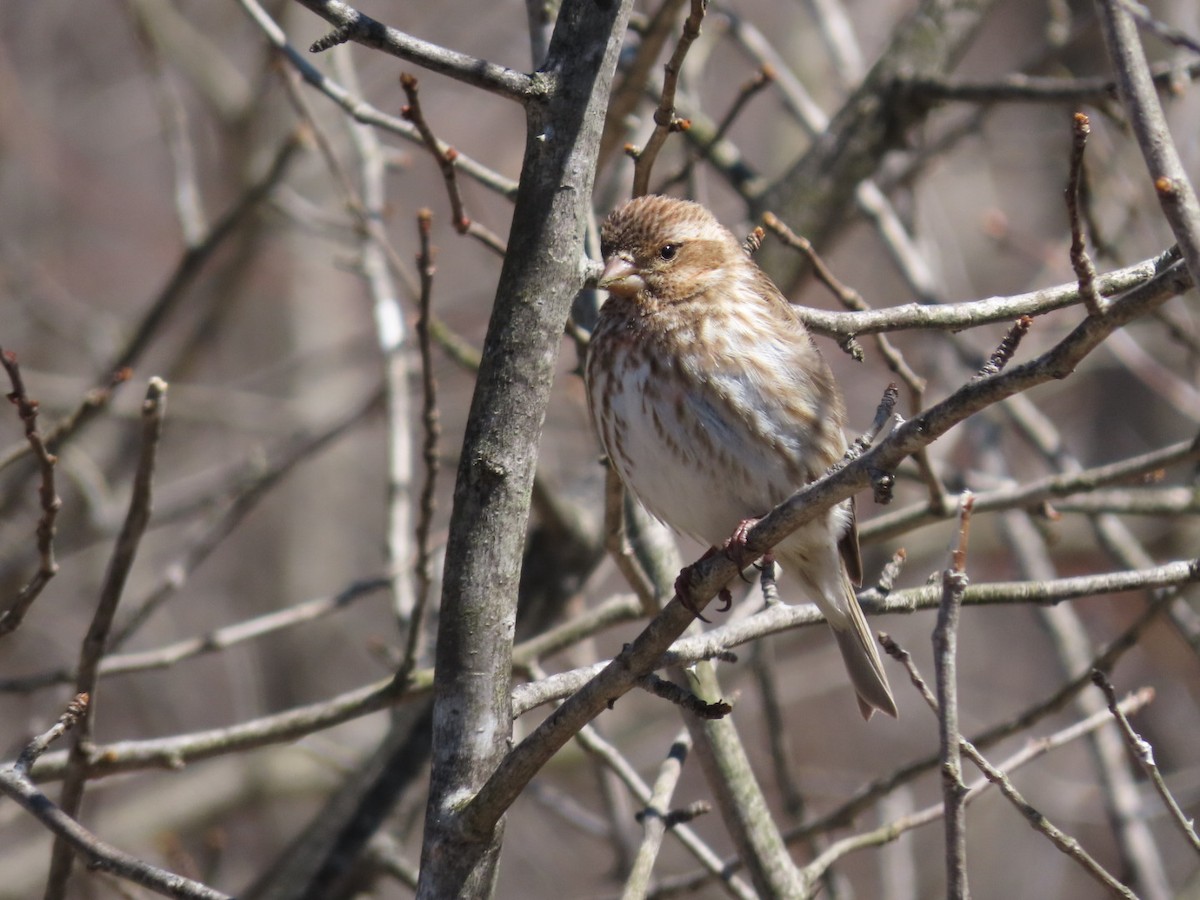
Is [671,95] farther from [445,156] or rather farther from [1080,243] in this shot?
[1080,243]

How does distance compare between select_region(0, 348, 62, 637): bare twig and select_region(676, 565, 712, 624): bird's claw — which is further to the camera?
select_region(0, 348, 62, 637): bare twig

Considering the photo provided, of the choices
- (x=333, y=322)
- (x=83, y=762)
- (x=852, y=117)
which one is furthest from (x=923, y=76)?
(x=333, y=322)

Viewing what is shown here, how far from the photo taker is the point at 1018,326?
8.13 ft

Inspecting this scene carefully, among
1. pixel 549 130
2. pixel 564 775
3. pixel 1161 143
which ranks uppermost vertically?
pixel 564 775

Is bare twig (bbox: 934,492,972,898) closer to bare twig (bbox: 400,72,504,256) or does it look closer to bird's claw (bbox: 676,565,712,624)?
bird's claw (bbox: 676,565,712,624)

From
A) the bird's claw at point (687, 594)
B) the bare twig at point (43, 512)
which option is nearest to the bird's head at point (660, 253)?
the bird's claw at point (687, 594)

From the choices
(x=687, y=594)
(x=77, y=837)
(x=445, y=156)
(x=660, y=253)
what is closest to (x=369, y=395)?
(x=660, y=253)

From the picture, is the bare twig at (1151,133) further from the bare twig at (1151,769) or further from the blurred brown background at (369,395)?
the blurred brown background at (369,395)

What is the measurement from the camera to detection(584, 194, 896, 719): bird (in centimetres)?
403

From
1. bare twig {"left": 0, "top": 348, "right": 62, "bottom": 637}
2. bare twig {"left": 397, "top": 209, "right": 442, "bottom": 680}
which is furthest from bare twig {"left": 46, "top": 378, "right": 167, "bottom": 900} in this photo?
bare twig {"left": 397, "top": 209, "right": 442, "bottom": 680}

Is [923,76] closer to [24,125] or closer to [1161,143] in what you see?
[1161,143]

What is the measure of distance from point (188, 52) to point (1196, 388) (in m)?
6.10

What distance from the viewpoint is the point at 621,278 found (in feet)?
13.9

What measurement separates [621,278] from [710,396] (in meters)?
0.49
